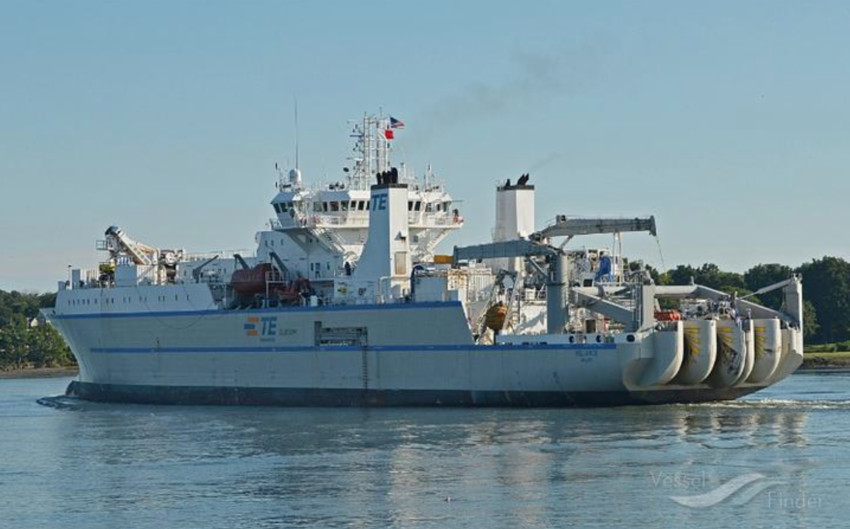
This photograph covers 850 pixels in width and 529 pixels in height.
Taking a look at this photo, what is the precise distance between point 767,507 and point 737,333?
16.0 m

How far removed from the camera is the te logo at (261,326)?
50812 mm

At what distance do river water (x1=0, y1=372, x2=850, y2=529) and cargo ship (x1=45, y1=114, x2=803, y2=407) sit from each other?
1.22 metres

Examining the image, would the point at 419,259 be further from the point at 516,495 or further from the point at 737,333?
the point at 516,495

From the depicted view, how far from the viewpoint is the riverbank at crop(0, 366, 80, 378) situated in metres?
99.4

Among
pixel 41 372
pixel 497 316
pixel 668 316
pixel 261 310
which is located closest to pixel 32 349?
pixel 41 372

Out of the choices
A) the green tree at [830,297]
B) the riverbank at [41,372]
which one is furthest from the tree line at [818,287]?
the riverbank at [41,372]

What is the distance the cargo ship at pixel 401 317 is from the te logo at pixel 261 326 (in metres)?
0.09

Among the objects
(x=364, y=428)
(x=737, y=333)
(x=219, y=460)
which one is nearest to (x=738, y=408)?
(x=737, y=333)

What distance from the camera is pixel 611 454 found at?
34594mm

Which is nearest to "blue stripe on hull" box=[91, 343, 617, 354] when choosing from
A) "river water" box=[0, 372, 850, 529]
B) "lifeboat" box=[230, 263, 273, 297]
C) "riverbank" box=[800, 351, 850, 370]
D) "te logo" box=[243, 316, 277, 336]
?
"te logo" box=[243, 316, 277, 336]

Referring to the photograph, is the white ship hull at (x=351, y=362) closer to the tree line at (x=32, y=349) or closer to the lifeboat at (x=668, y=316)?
the lifeboat at (x=668, y=316)

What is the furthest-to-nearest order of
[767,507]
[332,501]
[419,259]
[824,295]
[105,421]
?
[824,295], [419,259], [105,421], [332,501], [767,507]

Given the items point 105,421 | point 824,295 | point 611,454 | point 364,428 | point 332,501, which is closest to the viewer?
point 332,501

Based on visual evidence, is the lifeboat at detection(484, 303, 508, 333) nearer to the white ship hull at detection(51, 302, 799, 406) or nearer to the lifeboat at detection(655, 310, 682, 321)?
the white ship hull at detection(51, 302, 799, 406)
